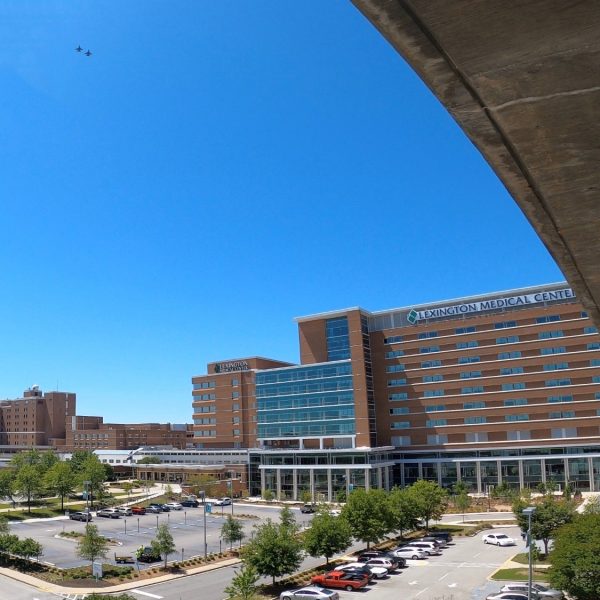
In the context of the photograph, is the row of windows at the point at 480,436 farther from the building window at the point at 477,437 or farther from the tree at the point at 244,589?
the tree at the point at 244,589

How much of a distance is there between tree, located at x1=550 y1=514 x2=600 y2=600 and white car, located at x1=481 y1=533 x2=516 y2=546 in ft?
69.6

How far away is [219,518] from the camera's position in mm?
76812

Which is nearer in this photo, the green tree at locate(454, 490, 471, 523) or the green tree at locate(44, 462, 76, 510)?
the green tree at locate(454, 490, 471, 523)

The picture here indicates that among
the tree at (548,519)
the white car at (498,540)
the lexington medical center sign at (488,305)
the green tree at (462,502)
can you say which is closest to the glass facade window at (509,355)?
the lexington medical center sign at (488,305)

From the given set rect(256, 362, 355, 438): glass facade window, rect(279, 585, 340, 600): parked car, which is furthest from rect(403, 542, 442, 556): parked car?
rect(256, 362, 355, 438): glass facade window

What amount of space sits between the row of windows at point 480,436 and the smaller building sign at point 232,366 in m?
30.8

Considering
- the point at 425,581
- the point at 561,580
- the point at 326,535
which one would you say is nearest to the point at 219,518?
the point at 326,535

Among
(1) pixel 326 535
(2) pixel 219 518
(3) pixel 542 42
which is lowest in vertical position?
(2) pixel 219 518

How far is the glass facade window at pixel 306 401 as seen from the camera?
92.2 m

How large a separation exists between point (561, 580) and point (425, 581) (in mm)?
11644

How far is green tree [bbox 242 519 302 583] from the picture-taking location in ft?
129

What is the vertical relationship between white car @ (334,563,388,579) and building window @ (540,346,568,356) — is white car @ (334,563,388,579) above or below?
below

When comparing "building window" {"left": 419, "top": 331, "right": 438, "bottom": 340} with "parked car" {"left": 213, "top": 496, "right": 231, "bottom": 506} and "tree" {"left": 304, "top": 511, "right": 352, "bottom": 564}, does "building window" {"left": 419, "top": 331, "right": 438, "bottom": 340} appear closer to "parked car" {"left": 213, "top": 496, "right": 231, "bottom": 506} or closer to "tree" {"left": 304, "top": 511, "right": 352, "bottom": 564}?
"parked car" {"left": 213, "top": 496, "right": 231, "bottom": 506}

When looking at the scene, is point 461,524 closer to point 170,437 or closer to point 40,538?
point 40,538
